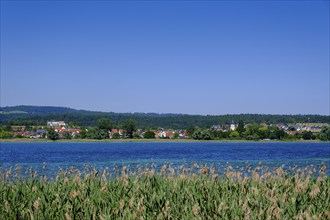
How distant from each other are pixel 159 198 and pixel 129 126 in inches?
5014

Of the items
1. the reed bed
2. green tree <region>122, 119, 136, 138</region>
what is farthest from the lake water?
green tree <region>122, 119, 136, 138</region>

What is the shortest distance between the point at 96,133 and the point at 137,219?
126104mm

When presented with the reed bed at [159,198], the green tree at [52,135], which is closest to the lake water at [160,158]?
the reed bed at [159,198]

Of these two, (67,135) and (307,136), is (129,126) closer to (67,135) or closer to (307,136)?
(67,135)

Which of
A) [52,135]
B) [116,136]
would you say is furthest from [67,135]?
[116,136]

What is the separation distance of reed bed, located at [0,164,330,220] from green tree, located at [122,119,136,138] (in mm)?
122100

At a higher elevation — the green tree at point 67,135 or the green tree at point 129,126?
the green tree at point 129,126

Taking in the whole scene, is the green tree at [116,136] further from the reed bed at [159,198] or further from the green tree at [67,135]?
the reed bed at [159,198]

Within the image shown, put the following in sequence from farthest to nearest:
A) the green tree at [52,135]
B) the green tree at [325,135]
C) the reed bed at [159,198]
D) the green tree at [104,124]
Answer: the green tree at [104,124]
the green tree at [52,135]
the green tree at [325,135]
the reed bed at [159,198]

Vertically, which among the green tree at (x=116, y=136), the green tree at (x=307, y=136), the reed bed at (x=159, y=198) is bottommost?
the green tree at (x=116, y=136)

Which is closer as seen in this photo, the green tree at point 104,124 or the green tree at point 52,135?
the green tree at point 52,135

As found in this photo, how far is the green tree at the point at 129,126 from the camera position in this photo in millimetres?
135250

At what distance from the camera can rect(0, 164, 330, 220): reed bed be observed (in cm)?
923

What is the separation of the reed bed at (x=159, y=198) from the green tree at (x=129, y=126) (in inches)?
4807
